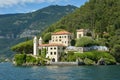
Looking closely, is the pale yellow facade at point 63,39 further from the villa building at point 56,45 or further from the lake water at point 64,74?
the lake water at point 64,74

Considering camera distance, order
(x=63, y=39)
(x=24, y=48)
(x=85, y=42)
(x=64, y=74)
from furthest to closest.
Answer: (x=24, y=48)
(x=63, y=39)
(x=85, y=42)
(x=64, y=74)

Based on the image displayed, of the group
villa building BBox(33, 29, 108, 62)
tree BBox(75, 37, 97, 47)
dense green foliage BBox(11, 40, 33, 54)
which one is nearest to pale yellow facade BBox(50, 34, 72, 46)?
Answer: villa building BBox(33, 29, 108, 62)

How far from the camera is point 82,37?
523 ft

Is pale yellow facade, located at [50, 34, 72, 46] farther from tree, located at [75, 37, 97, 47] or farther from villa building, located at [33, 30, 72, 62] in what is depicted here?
tree, located at [75, 37, 97, 47]

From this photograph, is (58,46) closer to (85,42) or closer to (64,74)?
(85,42)

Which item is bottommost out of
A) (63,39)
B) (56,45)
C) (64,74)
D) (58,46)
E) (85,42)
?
(64,74)

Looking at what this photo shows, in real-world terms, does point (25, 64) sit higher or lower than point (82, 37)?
lower

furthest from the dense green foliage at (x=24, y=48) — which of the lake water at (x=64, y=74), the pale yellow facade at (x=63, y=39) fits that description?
the lake water at (x=64, y=74)

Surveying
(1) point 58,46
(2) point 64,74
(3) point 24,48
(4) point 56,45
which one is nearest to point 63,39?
(1) point 58,46

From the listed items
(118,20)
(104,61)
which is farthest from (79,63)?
(118,20)

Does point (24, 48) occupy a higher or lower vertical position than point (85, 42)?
lower

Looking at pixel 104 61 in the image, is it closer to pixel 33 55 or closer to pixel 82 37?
pixel 82 37

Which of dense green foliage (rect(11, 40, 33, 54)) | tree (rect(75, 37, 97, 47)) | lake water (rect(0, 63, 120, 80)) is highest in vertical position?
tree (rect(75, 37, 97, 47))

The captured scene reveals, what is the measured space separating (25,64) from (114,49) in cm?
3548
